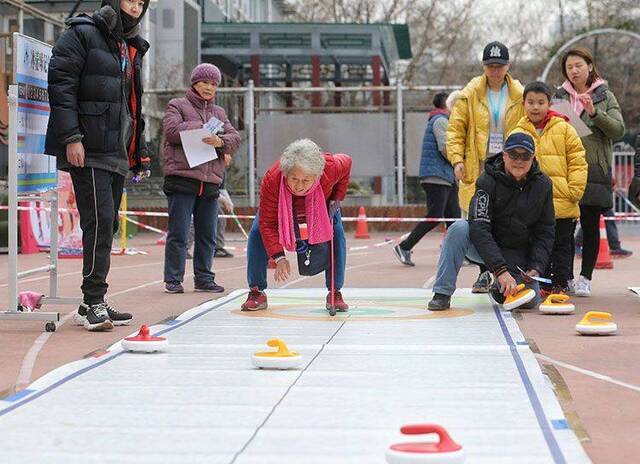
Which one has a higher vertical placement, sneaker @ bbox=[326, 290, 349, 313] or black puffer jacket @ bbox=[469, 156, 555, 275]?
black puffer jacket @ bbox=[469, 156, 555, 275]

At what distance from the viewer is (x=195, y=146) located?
10.4m

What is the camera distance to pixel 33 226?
1684 centimetres

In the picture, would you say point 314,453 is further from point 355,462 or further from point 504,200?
point 504,200

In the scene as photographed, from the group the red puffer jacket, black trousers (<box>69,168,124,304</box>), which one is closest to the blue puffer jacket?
the red puffer jacket

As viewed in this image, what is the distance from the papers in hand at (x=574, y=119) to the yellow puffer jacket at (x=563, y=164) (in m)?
0.35

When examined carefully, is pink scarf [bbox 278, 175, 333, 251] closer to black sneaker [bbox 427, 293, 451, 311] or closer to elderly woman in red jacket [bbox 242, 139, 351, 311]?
elderly woman in red jacket [bbox 242, 139, 351, 311]

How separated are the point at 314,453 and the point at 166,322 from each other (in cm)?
398

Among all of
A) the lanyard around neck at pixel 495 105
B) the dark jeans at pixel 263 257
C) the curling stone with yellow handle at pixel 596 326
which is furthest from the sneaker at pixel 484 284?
the curling stone with yellow handle at pixel 596 326

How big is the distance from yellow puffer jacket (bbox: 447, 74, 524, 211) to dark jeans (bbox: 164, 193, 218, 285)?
2.04 meters

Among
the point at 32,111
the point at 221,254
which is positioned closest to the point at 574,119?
the point at 32,111

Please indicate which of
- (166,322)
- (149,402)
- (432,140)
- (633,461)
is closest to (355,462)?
(633,461)

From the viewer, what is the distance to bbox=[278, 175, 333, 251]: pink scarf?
328 inches

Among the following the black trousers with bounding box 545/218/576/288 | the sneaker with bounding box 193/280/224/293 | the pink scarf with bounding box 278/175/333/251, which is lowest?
the sneaker with bounding box 193/280/224/293

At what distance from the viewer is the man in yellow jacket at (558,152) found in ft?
31.3
